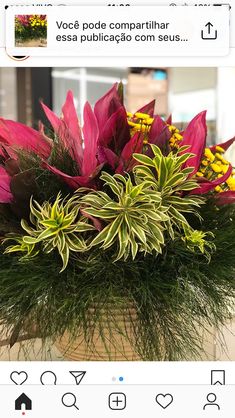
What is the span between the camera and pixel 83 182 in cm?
39

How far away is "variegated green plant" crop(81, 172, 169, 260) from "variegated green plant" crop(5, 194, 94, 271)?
17mm

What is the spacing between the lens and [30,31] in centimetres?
45

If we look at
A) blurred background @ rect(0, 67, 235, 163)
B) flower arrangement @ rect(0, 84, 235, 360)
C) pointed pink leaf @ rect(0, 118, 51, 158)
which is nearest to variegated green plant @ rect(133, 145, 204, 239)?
flower arrangement @ rect(0, 84, 235, 360)

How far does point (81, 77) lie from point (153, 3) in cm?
368
